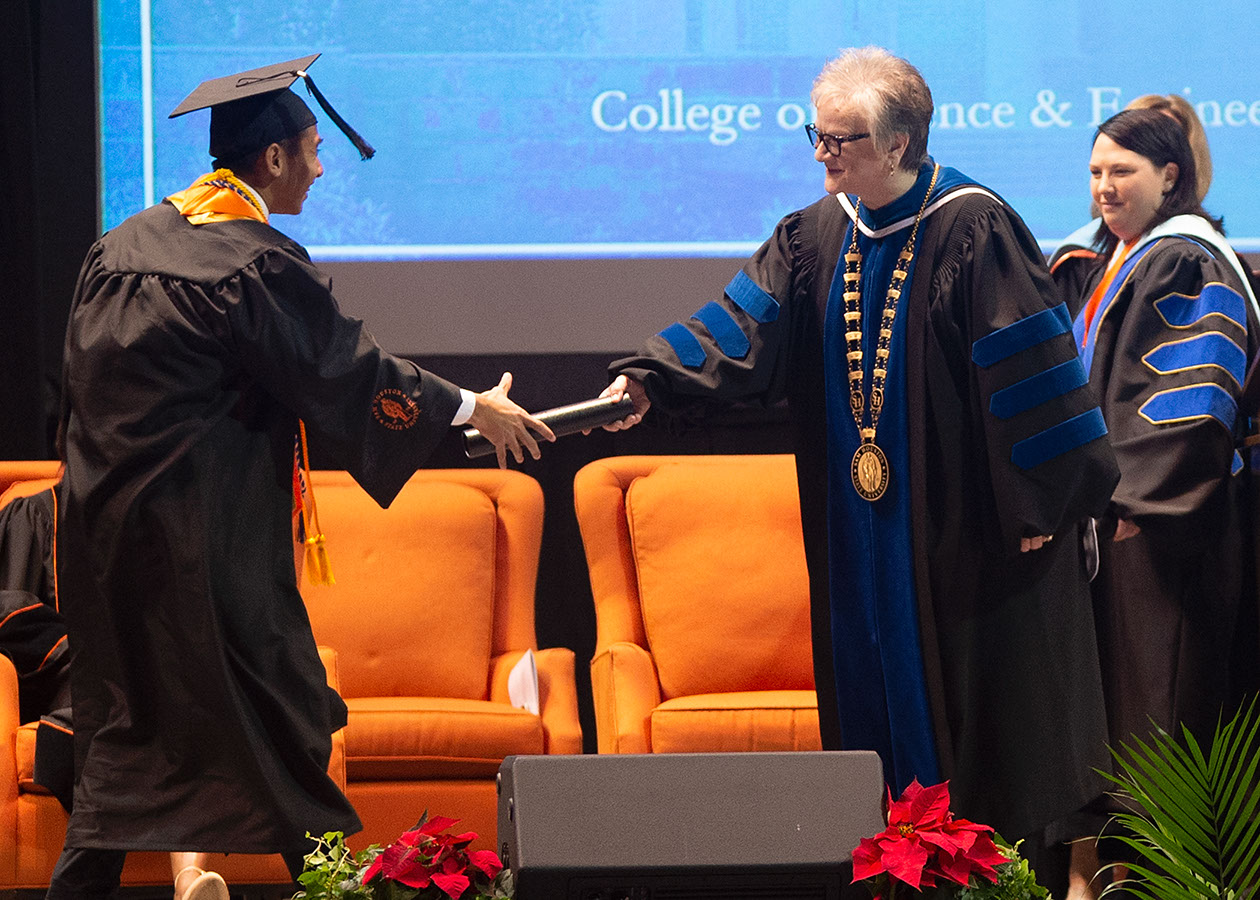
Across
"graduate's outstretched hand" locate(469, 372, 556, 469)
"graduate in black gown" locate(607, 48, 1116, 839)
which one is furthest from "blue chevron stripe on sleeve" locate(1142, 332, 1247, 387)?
"graduate's outstretched hand" locate(469, 372, 556, 469)

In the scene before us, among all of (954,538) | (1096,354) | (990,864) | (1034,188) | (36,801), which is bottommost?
(36,801)

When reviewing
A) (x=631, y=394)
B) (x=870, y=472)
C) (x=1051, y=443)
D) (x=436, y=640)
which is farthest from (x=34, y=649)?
(x=1051, y=443)

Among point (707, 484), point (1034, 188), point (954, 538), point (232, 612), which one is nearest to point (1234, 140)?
point (1034, 188)

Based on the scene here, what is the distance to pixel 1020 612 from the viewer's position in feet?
10.2

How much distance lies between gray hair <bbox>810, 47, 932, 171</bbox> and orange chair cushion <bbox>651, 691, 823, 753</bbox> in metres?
1.50

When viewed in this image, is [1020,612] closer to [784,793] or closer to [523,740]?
[784,793]

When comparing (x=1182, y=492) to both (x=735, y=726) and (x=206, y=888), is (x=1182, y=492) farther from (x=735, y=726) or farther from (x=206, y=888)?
(x=206, y=888)

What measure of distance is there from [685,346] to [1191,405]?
1.35 m

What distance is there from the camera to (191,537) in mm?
2912

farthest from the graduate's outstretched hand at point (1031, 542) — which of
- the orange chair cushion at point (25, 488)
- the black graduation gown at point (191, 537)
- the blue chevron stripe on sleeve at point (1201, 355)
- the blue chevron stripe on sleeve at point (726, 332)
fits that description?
the orange chair cushion at point (25, 488)

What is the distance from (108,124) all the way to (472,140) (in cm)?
110

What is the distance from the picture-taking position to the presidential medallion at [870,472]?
10.4 ft

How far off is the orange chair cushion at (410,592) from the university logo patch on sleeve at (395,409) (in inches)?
52.8

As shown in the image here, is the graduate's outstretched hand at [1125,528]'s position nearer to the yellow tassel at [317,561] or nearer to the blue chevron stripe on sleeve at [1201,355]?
the blue chevron stripe on sleeve at [1201,355]
